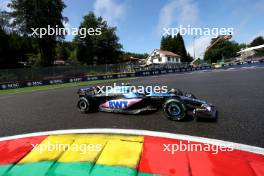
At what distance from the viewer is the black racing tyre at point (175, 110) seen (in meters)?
5.15

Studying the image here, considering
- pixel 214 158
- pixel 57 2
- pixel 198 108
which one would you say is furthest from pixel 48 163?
pixel 57 2

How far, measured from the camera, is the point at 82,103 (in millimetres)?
6844

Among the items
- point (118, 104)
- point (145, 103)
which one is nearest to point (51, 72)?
point (118, 104)

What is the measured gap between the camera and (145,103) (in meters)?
6.14

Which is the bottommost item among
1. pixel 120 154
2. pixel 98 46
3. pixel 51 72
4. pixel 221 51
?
pixel 120 154

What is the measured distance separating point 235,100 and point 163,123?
11.4ft

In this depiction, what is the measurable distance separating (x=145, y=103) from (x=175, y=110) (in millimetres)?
1074

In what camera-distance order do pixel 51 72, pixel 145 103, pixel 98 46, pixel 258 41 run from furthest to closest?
1. pixel 258 41
2. pixel 98 46
3. pixel 51 72
4. pixel 145 103

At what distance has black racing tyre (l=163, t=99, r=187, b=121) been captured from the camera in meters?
5.15

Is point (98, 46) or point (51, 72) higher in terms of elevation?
point (98, 46)

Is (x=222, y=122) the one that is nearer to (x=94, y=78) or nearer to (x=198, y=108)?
(x=198, y=108)

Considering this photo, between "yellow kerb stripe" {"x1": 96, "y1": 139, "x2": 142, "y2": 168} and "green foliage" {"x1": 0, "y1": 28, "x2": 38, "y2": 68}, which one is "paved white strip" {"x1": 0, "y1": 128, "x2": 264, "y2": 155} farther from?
"green foliage" {"x1": 0, "y1": 28, "x2": 38, "y2": 68}

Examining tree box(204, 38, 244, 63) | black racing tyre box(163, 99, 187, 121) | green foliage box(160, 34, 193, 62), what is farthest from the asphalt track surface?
tree box(204, 38, 244, 63)

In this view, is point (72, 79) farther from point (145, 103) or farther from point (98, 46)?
point (98, 46)
